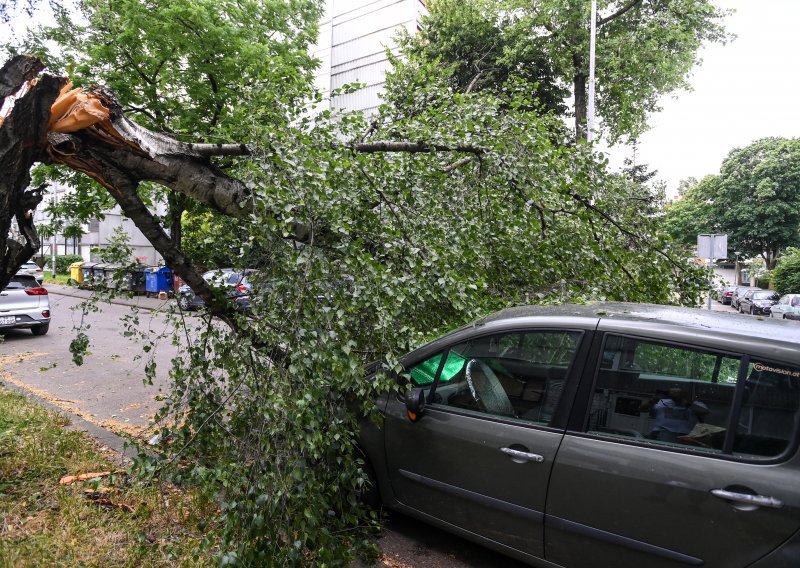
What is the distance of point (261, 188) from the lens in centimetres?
291

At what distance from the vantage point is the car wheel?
4125mm

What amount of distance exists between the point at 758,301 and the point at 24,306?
3028 centimetres

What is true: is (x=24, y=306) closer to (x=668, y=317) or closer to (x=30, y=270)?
(x=30, y=270)

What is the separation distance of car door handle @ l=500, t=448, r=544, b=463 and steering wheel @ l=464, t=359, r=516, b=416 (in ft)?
0.69

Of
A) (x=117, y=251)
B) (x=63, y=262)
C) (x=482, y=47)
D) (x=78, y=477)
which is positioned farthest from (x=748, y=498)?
(x=63, y=262)

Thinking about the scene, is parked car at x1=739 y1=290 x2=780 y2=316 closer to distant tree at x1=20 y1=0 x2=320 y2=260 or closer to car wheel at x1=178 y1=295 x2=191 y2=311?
distant tree at x1=20 y1=0 x2=320 y2=260

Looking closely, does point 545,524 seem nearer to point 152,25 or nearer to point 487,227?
point 487,227

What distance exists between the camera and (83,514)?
331cm

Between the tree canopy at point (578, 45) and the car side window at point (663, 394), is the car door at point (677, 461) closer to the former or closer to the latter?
the car side window at point (663, 394)

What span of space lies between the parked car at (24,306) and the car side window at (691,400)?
12.7 m

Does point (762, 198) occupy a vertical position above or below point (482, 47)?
below

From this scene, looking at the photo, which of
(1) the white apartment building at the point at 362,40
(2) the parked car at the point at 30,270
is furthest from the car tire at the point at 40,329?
(1) the white apartment building at the point at 362,40

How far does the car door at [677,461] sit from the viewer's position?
7.01 ft

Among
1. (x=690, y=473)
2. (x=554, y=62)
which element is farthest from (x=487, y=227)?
(x=554, y=62)
